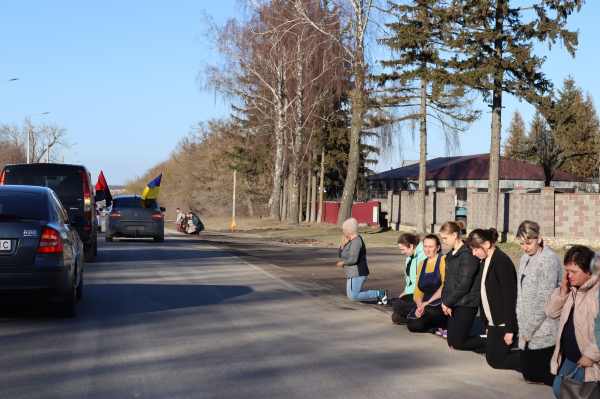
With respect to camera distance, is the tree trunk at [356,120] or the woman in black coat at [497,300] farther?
the tree trunk at [356,120]

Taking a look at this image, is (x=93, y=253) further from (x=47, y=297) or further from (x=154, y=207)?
(x=47, y=297)

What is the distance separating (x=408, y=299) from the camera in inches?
348

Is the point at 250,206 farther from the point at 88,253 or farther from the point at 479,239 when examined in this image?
the point at 479,239

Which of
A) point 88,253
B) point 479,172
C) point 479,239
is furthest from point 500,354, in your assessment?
point 479,172

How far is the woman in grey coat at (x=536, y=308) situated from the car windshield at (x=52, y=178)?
11.4 meters

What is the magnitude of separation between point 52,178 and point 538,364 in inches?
474

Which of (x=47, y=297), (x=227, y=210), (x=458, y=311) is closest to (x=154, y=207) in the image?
(x=47, y=297)

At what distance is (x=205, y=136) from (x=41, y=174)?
67945 mm

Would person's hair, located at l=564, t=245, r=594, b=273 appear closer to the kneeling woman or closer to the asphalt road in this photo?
the asphalt road

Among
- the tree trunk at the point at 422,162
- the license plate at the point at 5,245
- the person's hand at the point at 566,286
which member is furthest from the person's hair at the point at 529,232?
the tree trunk at the point at 422,162

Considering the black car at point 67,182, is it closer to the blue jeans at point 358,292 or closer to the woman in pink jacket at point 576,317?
the blue jeans at point 358,292

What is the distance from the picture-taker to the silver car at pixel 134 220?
23.0 meters

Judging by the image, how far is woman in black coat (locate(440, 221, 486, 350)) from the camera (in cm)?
716

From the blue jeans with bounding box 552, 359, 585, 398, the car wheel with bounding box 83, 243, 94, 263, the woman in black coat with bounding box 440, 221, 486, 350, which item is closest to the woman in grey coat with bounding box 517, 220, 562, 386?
the blue jeans with bounding box 552, 359, 585, 398
